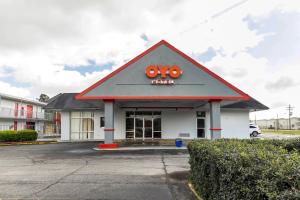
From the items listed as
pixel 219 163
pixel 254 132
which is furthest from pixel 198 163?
pixel 254 132

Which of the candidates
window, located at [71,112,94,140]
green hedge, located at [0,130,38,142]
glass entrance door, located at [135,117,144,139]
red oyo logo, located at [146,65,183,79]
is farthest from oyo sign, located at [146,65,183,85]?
green hedge, located at [0,130,38,142]

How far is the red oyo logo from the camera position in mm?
18938

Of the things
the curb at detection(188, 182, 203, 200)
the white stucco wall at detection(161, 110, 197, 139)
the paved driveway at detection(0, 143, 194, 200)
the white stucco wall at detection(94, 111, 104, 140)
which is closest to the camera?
the curb at detection(188, 182, 203, 200)

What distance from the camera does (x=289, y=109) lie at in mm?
84125

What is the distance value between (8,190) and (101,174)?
3434 millimetres

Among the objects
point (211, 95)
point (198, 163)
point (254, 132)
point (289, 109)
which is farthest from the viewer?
point (289, 109)

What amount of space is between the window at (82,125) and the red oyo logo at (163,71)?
13235mm

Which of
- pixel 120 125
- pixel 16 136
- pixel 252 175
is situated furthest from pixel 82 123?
pixel 252 175

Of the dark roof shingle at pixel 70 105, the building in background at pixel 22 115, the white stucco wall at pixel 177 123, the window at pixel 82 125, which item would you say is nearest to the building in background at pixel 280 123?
the white stucco wall at pixel 177 123

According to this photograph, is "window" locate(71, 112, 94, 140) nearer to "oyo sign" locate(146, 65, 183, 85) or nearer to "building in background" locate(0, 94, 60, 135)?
"building in background" locate(0, 94, 60, 135)

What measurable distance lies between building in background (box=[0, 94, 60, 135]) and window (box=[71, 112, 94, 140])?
12.3 metres

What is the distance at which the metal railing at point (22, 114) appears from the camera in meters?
35.6

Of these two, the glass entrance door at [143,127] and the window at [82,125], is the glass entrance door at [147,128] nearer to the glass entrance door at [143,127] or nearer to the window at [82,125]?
the glass entrance door at [143,127]

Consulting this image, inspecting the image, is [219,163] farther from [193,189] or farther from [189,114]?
[189,114]
